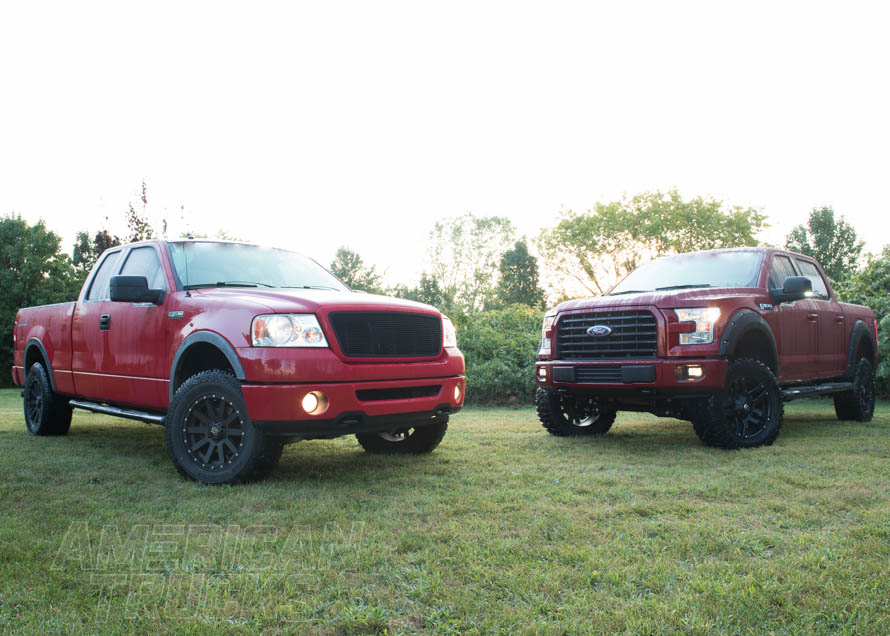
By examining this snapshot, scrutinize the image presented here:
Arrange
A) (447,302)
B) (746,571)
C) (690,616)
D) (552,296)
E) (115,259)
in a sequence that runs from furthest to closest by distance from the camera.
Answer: (552,296) < (447,302) < (115,259) < (746,571) < (690,616)

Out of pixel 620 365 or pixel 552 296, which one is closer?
pixel 620 365

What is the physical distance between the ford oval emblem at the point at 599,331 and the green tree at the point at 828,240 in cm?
5153

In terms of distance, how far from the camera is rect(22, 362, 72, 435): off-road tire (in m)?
7.15

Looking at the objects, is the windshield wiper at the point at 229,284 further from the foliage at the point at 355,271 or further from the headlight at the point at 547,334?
the foliage at the point at 355,271

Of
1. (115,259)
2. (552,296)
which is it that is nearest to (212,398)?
(115,259)

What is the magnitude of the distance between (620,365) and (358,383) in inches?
106

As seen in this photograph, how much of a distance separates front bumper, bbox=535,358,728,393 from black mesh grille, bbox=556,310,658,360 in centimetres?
13

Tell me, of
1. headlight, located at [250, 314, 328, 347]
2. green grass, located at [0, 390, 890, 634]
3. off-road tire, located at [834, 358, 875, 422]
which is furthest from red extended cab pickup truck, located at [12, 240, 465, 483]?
off-road tire, located at [834, 358, 875, 422]

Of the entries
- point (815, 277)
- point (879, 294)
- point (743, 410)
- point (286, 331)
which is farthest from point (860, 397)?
point (286, 331)

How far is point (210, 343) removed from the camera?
4.93m

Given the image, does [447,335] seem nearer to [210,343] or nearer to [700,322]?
[210,343]

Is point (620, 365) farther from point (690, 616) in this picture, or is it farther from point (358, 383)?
point (690, 616)

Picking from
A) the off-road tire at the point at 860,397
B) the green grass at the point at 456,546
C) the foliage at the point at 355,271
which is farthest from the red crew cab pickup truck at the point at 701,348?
the foliage at the point at 355,271

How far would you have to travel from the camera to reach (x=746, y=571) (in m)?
2.95
